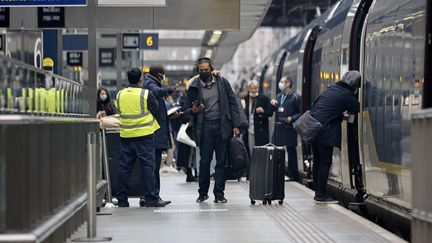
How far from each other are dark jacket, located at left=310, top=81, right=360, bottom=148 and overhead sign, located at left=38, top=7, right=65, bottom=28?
17.2ft

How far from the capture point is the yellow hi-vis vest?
14.6 meters

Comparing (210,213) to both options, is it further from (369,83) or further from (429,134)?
(429,134)

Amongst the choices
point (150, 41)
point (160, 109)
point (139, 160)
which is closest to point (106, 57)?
point (150, 41)

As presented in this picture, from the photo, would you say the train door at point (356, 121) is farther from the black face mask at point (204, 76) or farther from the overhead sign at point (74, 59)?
the overhead sign at point (74, 59)

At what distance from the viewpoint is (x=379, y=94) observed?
1310 centimetres

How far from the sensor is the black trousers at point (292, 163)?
2095 cm

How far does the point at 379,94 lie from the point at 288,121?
7.12 meters

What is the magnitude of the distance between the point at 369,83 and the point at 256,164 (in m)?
2.12

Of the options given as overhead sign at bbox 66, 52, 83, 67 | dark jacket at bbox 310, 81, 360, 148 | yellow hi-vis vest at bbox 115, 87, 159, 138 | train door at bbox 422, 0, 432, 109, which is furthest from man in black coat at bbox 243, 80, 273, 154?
train door at bbox 422, 0, 432, 109

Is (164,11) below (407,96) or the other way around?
the other way around

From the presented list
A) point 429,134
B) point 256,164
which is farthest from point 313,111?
point 429,134

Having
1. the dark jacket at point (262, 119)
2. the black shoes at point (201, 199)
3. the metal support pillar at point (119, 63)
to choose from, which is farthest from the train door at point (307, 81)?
the metal support pillar at point (119, 63)

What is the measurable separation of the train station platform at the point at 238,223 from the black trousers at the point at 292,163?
4.39m

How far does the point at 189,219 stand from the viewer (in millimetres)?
13078
